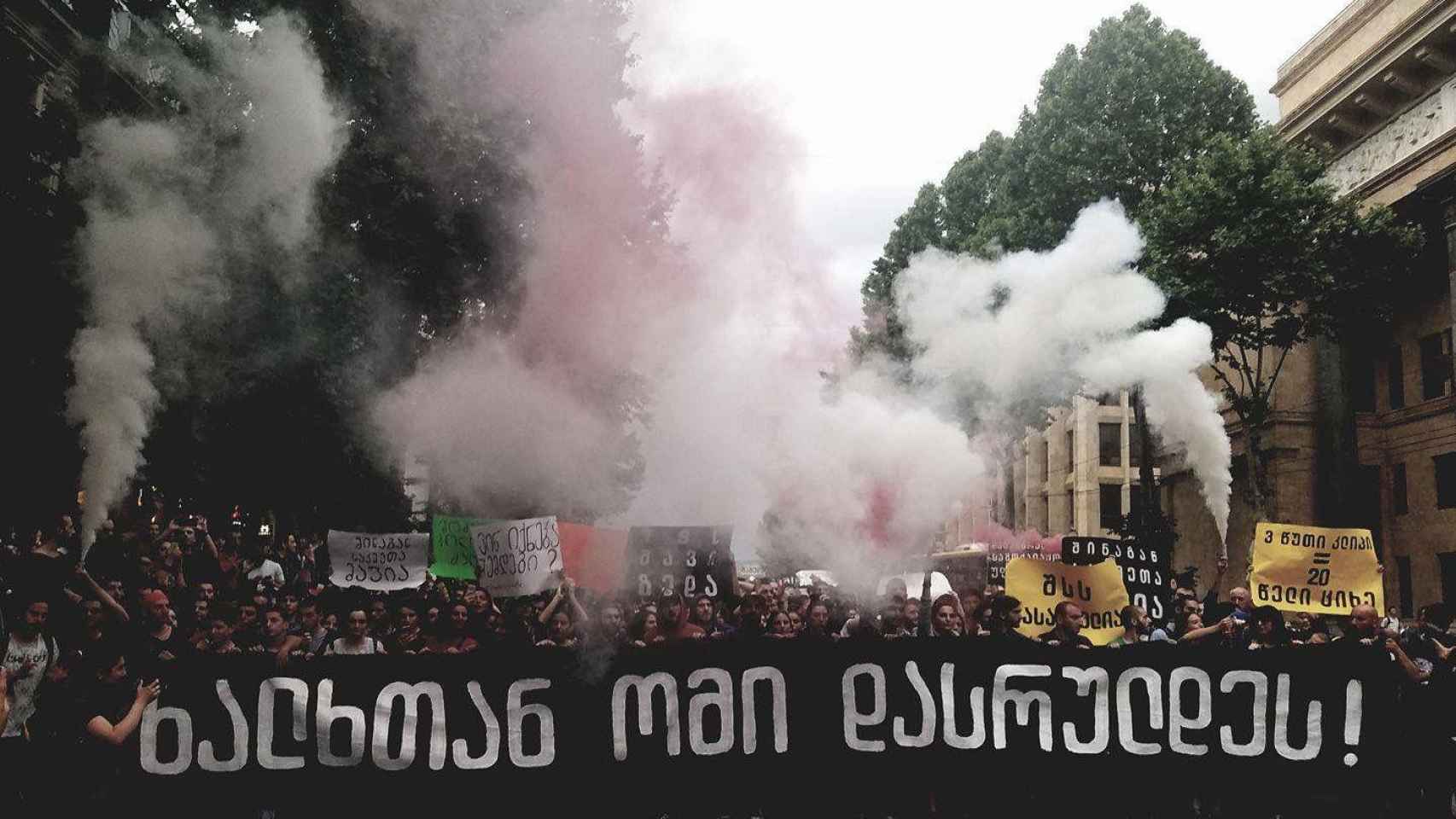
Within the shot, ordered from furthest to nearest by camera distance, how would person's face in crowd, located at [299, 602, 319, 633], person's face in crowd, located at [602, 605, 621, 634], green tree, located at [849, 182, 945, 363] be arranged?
green tree, located at [849, 182, 945, 363] < person's face in crowd, located at [299, 602, 319, 633] < person's face in crowd, located at [602, 605, 621, 634]

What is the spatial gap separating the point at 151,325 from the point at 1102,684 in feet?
35.2

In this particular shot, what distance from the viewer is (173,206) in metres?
12.9

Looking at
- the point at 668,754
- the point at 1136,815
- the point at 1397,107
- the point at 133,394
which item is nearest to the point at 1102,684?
the point at 1136,815

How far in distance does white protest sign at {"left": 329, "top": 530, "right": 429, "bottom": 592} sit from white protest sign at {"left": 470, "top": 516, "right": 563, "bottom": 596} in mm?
1180

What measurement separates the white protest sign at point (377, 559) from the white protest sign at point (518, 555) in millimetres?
1180

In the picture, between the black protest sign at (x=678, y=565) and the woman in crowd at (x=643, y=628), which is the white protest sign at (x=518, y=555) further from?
the woman in crowd at (x=643, y=628)

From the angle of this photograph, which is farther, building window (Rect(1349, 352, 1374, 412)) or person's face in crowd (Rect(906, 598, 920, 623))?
building window (Rect(1349, 352, 1374, 412))

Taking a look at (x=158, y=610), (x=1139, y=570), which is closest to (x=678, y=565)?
(x=1139, y=570)

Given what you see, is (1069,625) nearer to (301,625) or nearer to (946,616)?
(946,616)

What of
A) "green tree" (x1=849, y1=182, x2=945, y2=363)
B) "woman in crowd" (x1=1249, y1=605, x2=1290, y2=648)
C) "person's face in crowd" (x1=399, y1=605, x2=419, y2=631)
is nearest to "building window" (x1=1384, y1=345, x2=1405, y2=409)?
"green tree" (x1=849, y1=182, x2=945, y2=363)

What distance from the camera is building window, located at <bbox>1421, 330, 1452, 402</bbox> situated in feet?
87.1

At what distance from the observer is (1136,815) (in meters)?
7.61

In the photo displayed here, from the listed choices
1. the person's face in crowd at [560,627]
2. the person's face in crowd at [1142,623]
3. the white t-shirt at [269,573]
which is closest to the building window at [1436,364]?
the person's face in crowd at [1142,623]

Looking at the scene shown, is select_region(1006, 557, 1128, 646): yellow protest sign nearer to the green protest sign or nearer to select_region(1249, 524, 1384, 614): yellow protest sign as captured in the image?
select_region(1249, 524, 1384, 614): yellow protest sign
